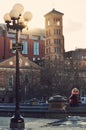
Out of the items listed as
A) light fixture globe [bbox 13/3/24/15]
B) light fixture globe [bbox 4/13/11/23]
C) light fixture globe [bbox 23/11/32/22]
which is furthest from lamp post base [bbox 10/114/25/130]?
light fixture globe [bbox 13/3/24/15]

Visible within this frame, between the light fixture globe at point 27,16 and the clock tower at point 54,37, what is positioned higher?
the clock tower at point 54,37

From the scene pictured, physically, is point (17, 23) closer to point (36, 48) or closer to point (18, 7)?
point (18, 7)

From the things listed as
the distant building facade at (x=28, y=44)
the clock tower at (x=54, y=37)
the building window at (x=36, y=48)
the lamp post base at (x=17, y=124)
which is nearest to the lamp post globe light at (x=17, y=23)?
the lamp post base at (x=17, y=124)

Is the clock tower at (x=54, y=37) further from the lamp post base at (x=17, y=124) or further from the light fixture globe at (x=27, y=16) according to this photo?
the lamp post base at (x=17, y=124)

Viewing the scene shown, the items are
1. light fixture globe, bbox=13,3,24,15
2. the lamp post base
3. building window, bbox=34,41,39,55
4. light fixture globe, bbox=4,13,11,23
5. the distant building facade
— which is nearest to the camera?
the lamp post base

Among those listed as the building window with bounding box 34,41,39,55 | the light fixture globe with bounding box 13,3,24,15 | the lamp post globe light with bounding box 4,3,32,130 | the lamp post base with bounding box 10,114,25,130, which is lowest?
the lamp post base with bounding box 10,114,25,130

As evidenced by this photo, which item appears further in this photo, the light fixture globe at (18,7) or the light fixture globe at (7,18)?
the light fixture globe at (7,18)

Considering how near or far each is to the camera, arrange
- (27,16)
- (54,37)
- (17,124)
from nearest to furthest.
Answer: (17,124), (27,16), (54,37)

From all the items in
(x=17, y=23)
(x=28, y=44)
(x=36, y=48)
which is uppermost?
(x=28, y=44)

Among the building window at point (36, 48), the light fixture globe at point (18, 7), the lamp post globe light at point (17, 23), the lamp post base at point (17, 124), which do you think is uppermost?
the building window at point (36, 48)

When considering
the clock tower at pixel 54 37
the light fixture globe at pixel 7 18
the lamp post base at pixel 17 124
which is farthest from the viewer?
the clock tower at pixel 54 37

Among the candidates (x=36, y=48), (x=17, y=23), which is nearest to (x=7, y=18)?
(x=17, y=23)

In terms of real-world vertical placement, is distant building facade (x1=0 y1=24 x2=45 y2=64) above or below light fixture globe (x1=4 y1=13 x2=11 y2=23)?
above

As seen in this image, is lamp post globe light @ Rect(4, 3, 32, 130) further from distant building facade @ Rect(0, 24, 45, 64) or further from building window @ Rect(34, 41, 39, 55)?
building window @ Rect(34, 41, 39, 55)
